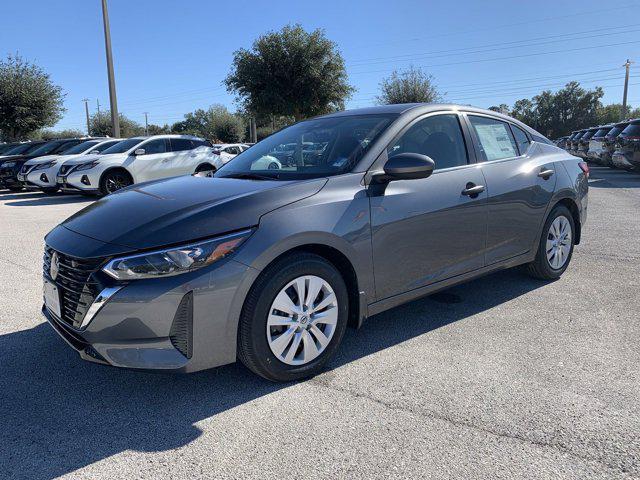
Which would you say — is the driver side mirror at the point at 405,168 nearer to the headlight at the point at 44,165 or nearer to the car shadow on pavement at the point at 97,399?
the car shadow on pavement at the point at 97,399

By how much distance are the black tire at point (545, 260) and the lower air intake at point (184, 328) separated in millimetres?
3369

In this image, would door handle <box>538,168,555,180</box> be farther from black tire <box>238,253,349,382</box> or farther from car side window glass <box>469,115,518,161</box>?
black tire <box>238,253,349,382</box>

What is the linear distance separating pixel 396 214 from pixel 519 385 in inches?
49.7

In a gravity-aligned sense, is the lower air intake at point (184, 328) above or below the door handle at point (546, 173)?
below

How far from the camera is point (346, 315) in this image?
3203 mm

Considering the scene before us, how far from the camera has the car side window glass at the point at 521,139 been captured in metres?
4.62

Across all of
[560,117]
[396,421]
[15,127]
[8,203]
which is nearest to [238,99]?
[15,127]

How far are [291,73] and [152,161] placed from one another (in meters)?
13.4

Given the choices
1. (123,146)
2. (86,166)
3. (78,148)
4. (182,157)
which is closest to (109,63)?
(78,148)

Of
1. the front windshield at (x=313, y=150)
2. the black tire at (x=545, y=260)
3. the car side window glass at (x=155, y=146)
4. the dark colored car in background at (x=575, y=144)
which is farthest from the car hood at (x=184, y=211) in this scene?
the dark colored car in background at (x=575, y=144)

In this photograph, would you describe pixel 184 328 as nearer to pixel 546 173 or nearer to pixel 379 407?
pixel 379 407

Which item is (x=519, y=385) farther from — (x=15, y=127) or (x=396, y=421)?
(x=15, y=127)

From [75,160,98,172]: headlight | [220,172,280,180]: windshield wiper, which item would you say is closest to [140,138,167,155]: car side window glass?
[75,160,98,172]: headlight

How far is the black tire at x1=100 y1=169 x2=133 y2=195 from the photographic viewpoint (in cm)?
1255
